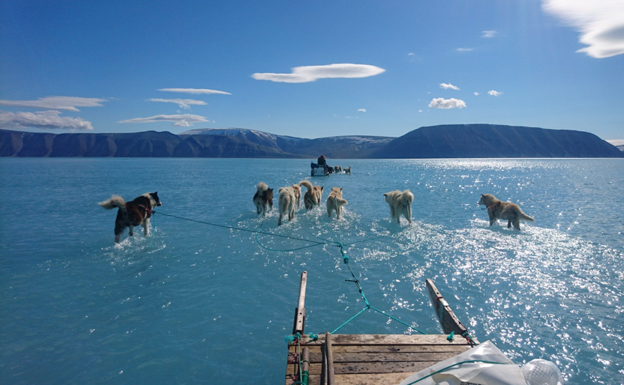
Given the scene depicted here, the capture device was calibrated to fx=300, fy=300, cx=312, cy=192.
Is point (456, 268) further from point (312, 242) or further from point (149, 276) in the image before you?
point (149, 276)

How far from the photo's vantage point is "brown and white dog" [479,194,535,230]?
14.3 m

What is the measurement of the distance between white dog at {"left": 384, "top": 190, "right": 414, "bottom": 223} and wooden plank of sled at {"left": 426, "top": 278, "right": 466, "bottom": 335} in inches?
310

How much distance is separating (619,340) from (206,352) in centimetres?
827

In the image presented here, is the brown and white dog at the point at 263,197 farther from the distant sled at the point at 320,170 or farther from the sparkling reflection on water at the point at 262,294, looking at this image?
the distant sled at the point at 320,170

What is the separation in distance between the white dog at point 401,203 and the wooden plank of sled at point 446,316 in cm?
788

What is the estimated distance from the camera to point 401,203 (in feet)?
48.9

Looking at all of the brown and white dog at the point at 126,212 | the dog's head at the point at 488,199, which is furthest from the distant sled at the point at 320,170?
the brown and white dog at the point at 126,212

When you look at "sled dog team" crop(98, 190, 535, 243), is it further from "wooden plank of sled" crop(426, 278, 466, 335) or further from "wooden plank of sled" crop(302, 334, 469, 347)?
"wooden plank of sled" crop(302, 334, 469, 347)

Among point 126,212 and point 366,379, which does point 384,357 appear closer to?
point 366,379

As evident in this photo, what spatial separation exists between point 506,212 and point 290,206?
10.7 meters

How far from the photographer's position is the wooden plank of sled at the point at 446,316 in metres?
5.41

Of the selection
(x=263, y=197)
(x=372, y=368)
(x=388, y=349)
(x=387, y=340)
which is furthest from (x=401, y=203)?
(x=372, y=368)

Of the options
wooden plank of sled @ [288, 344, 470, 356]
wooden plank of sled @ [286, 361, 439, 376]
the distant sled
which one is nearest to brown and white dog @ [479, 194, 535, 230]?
wooden plank of sled @ [288, 344, 470, 356]

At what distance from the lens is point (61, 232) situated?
14242mm
